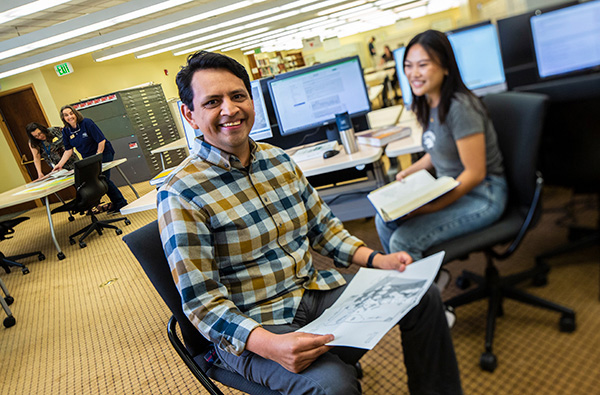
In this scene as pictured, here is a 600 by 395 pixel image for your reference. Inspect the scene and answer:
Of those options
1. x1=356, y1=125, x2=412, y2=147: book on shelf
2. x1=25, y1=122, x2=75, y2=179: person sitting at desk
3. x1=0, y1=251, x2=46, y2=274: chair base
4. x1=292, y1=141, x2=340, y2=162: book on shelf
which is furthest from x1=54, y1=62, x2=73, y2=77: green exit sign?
x1=356, y1=125, x2=412, y2=147: book on shelf

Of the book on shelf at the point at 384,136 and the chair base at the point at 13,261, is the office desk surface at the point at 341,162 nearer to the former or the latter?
the book on shelf at the point at 384,136

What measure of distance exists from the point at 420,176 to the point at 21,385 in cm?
239

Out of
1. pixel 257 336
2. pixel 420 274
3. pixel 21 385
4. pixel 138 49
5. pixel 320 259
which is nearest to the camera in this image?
pixel 257 336

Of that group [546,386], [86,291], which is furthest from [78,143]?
[546,386]

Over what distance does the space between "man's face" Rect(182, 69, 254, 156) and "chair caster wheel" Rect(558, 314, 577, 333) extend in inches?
50.9

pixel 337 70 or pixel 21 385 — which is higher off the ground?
pixel 337 70

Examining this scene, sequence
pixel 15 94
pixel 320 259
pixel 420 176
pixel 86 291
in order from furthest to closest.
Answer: pixel 15 94, pixel 86 291, pixel 320 259, pixel 420 176

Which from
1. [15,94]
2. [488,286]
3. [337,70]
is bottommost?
[488,286]

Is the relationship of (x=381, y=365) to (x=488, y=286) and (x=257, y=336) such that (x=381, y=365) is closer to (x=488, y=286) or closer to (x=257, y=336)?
(x=488, y=286)

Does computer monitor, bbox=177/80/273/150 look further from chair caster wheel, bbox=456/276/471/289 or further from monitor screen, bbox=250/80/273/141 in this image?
chair caster wheel, bbox=456/276/471/289

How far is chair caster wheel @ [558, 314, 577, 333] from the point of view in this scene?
1384 millimetres

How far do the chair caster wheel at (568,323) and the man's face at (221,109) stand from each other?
1294 mm

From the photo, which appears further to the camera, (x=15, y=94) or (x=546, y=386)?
(x=15, y=94)

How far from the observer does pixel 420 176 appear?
1.55 metres
